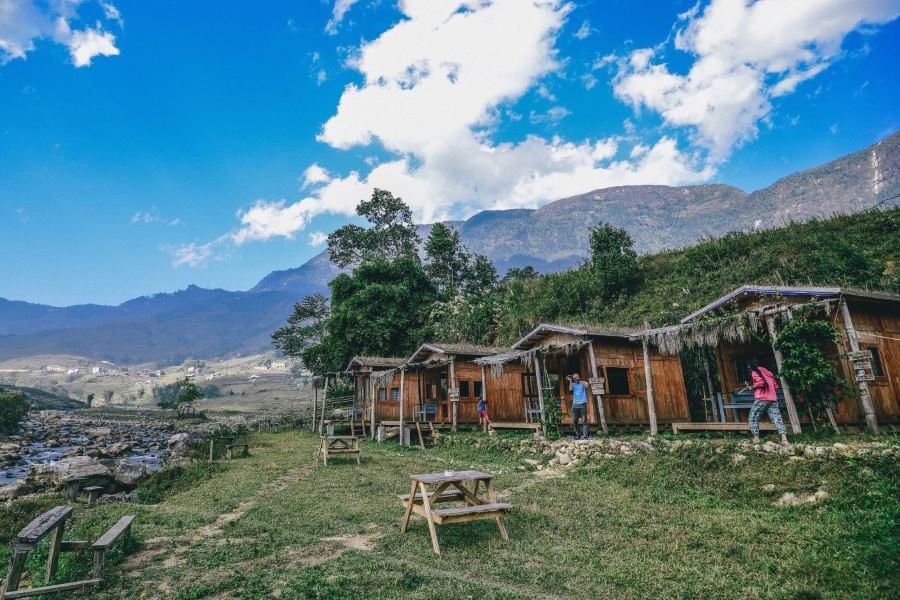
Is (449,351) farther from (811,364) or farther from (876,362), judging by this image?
(876,362)

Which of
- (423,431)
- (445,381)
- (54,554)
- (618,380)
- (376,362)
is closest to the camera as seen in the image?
(54,554)

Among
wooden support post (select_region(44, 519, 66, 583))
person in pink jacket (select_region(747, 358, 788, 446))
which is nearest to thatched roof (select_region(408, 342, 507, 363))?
person in pink jacket (select_region(747, 358, 788, 446))

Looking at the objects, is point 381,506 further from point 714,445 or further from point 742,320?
point 742,320

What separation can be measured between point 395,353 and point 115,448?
17908mm

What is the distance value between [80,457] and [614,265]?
108 ft

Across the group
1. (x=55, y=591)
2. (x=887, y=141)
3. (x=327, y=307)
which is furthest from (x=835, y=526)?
(x=887, y=141)

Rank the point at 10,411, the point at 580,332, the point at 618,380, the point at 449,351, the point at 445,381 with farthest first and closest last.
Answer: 1. the point at 10,411
2. the point at 445,381
3. the point at 449,351
4. the point at 618,380
5. the point at 580,332

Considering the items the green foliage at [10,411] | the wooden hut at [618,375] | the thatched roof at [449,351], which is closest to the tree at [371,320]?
the thatched roof at [449,351]

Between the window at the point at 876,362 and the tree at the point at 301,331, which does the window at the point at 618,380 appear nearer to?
the window at the point at 876,362

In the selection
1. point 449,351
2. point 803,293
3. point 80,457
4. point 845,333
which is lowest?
point 80,457

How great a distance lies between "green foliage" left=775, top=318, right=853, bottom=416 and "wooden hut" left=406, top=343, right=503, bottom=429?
12.4 meters

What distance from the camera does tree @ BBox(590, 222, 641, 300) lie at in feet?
103

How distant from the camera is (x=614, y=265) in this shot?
3170 cm

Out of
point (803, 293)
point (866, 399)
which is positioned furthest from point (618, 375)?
point (866, 399)
